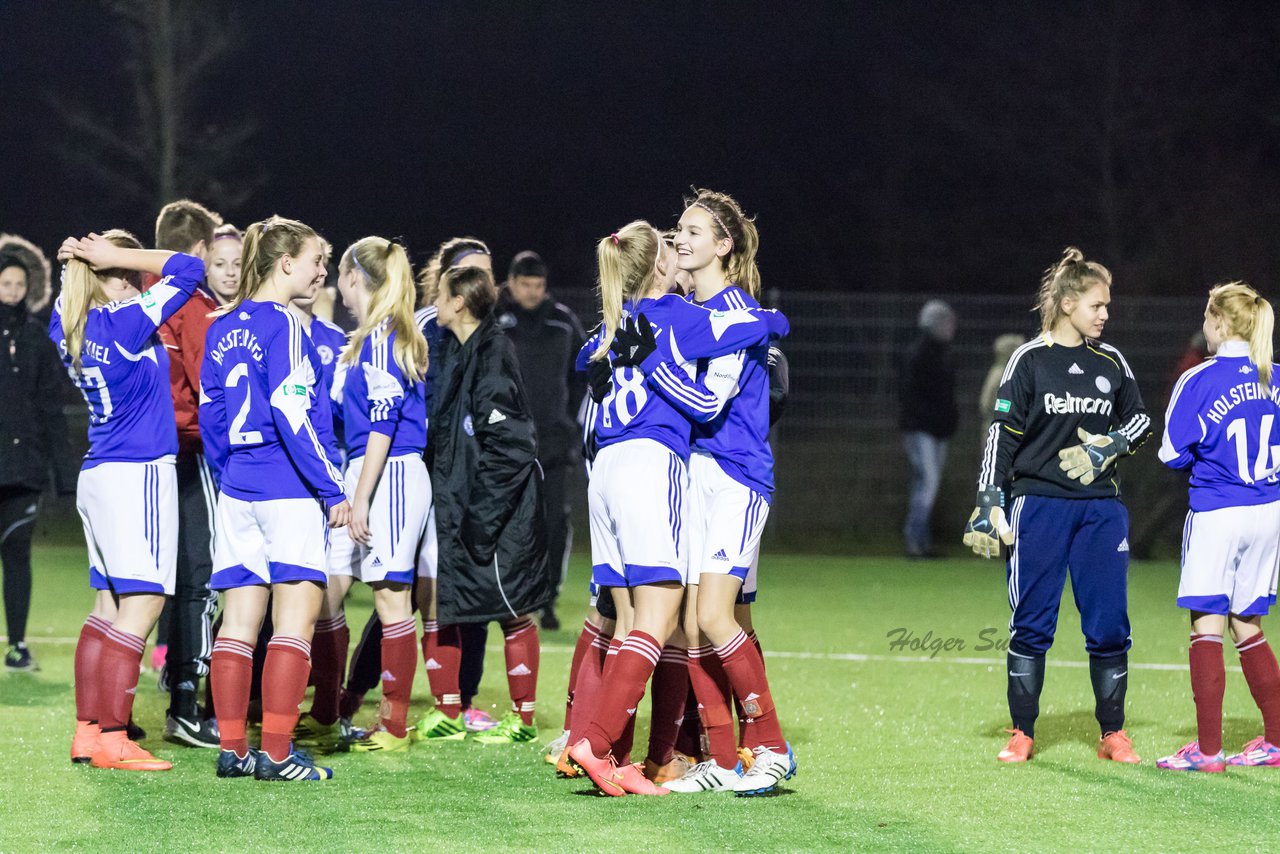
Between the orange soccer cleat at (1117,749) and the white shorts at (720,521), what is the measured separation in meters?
1.79

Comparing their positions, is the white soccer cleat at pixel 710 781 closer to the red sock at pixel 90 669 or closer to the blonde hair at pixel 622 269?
the blonde hair at pixel 622 269

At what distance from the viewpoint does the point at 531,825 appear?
15.8ft

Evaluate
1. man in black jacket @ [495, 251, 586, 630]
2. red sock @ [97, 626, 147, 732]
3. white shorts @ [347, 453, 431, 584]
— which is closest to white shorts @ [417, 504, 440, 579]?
white shorts @ [347, 453, 431, 584]

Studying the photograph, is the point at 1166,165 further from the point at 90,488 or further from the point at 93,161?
the point at 90,488

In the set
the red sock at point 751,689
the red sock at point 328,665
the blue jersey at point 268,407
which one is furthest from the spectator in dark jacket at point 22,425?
the red sock at point 751,689

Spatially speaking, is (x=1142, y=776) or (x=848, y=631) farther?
(x=848, y=631)

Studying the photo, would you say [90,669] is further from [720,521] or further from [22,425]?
[22,425]

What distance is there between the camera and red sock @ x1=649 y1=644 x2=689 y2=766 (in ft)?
17.8

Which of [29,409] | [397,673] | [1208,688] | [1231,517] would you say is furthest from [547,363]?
[1208,688]

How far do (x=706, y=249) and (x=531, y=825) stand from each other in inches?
79.2

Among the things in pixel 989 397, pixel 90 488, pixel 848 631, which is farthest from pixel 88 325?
pixel 989 397

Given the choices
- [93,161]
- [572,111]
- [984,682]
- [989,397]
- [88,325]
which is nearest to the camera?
[88,325]

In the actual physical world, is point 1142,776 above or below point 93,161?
below

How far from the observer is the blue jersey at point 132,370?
555 cm
